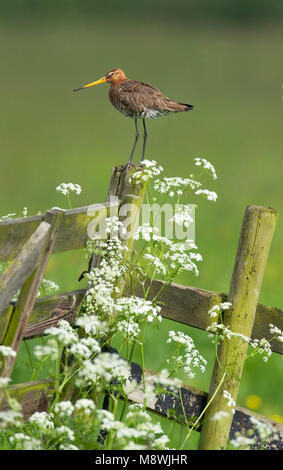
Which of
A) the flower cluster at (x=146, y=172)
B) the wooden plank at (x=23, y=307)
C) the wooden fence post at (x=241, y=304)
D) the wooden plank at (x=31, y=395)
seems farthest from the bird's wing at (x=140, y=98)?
the wooden plank at (x=31, y=395)

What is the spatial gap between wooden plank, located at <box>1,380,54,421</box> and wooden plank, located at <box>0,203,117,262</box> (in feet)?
2.09

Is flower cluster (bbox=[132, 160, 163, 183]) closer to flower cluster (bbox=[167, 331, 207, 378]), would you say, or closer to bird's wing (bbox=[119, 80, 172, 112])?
bird's wing (bbox=[119, 80, 172, 112])

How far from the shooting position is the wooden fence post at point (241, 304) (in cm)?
386

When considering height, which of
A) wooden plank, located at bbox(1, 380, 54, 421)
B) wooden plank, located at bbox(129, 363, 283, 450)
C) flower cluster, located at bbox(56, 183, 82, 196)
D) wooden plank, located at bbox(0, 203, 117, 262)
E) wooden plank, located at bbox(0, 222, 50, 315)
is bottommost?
wooden plank, located at bbox(129, 363, 283, 450)

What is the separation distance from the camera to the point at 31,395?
138 inches

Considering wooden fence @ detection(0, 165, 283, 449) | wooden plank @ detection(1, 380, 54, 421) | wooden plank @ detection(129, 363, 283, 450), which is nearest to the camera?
wooden plank @ detection(1, 380, 54, 421)

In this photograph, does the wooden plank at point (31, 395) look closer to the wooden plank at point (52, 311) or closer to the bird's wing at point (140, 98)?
the wooden plank at point (52, 311)

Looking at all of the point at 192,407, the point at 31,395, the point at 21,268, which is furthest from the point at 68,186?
the point at 192,407

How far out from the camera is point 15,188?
480 inches

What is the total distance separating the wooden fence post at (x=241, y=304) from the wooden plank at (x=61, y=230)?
0.77 m

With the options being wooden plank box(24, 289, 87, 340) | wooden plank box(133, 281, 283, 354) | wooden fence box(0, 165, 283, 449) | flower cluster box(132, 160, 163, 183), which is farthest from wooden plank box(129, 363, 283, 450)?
flower cluster box(132, 160, 163, 183)

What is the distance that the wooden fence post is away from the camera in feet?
12.7
